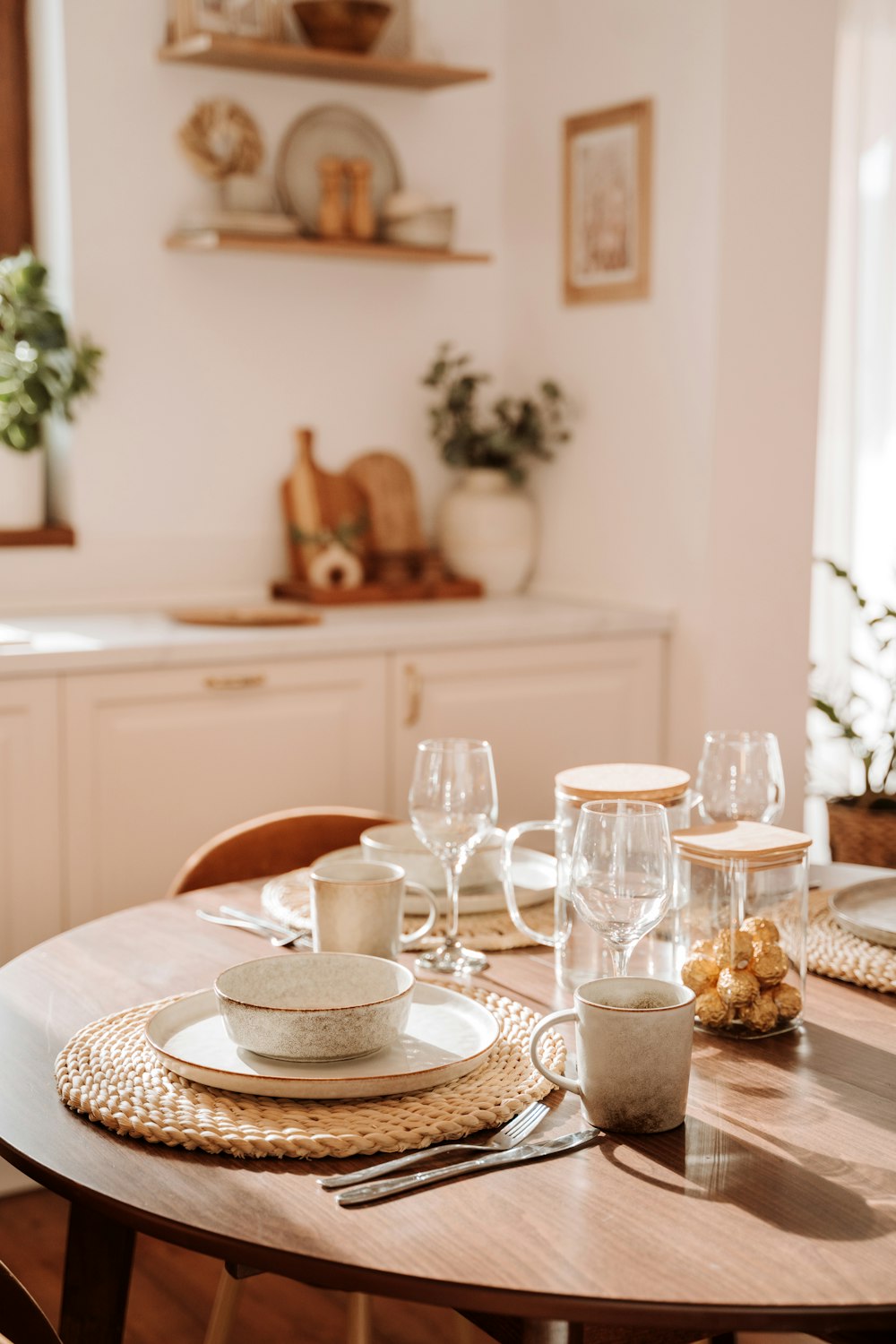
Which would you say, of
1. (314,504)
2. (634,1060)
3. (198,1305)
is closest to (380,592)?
(314,504)

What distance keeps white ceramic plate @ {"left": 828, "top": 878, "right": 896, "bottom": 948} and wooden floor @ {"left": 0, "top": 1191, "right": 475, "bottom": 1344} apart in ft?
3.38

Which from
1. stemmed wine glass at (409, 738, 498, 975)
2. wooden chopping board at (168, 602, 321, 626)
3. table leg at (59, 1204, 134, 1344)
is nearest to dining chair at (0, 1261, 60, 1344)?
table leg at (59, 1204, 134, 1344)

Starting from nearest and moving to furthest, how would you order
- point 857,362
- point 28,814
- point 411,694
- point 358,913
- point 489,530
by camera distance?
point 358,913 < point 28,814 < point 411,694 < point 489,530 < point 857,362

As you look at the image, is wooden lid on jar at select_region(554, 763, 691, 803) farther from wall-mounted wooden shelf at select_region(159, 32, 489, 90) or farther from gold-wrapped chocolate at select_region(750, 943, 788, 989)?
wall-mounted wooden shelf at select_region(159, 32, 489, 90)

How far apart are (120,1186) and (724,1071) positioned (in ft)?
1.55

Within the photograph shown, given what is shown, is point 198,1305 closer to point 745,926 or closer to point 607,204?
point 745,926

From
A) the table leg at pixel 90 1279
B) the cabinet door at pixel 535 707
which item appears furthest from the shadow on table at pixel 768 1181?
the cabinet door at pixel 535 707

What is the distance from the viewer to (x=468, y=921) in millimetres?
1562

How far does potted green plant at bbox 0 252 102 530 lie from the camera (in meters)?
3.03

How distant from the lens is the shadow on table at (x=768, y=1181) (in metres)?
0.94

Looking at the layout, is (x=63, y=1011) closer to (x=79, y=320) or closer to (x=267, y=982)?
(x=267, y=982)

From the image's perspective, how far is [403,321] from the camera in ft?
11.7

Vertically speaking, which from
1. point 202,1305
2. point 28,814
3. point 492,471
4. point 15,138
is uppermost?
point 15,138

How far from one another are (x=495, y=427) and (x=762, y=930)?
249cm
